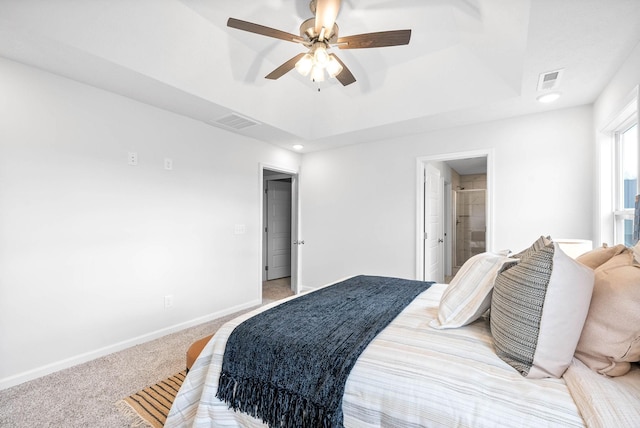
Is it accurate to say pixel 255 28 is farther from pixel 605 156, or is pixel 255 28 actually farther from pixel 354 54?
pixel 605 156

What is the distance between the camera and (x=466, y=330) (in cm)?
138

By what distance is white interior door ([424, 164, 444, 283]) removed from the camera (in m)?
3.84

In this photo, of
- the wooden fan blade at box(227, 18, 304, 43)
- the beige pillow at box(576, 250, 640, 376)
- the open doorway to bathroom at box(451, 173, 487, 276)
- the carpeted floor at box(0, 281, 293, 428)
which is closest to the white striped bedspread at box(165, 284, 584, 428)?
the beige pillow at box(576, 250, 640, 376)

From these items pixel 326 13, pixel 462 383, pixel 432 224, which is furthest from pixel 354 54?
pixel 462 383

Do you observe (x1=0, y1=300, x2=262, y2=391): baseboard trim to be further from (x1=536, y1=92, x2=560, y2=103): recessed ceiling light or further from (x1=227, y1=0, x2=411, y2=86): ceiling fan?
(x1=536, y1=92, x2=560, y2=103): recessed ceiling light

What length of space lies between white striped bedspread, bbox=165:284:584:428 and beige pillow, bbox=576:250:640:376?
0.54ft

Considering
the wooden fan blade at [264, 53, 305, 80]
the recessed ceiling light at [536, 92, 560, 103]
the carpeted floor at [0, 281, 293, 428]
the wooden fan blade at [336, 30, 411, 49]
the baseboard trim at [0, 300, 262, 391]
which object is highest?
the wooden fan blade at [336, 30, 411, 49]

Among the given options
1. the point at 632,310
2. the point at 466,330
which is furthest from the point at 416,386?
the point at 632,310

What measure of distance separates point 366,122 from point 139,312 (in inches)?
125

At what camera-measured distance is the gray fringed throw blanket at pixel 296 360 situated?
1.14 meters

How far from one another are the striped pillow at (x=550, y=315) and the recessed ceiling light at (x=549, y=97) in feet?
7.51

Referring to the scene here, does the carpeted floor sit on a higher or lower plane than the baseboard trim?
lower

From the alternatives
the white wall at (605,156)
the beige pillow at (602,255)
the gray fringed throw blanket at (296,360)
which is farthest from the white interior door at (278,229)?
the beige pillow at (602,255)

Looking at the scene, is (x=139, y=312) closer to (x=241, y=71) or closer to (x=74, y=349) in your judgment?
(x=74, y=349)
